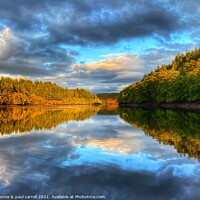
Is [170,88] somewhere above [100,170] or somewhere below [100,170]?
above

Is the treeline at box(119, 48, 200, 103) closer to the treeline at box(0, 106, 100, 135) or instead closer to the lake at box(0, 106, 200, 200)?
the treeline at box(0, 106, 100, 135)

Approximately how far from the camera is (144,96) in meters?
138

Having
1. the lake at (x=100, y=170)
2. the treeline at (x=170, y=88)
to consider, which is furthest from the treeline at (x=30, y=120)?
the treeline at (x=170, y=88)

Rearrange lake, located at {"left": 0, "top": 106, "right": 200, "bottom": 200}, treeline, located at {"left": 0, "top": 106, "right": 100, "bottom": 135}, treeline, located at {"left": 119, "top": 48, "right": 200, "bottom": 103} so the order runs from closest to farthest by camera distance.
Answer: lake, located at {"left": 0, "top": 106, "right": 200, "bottom": 200} → treeline, located at {"left": 0, "top": 106, "right": 100, "bottom": 135} → treeline, located at {"left": 119, "top": 48, "right": 200, "bottom": 103}

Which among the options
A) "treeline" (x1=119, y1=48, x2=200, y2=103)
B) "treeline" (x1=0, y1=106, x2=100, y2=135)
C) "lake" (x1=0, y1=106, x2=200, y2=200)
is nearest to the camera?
"lake" (x1=0, y1=106, x2=200, y2=200)

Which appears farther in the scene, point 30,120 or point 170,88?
point 170,88

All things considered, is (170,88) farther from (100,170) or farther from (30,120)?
(100,170)

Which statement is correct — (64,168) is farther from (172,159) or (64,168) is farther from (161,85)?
(161,85)

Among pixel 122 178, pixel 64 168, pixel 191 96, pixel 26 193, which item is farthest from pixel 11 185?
pixel 191 96

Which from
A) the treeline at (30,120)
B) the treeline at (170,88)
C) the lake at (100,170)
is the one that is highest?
the treeline at (170,88)

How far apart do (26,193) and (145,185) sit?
4523 mm

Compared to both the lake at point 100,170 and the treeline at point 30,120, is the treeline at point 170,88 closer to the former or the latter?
the treeline at point 30,120

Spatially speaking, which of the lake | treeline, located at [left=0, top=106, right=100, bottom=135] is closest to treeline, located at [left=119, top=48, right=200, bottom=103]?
treeline, located at [left=0, top=106, right=100, bottom=135]

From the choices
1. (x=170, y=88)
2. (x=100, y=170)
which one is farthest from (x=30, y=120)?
(x=170, y=88)
